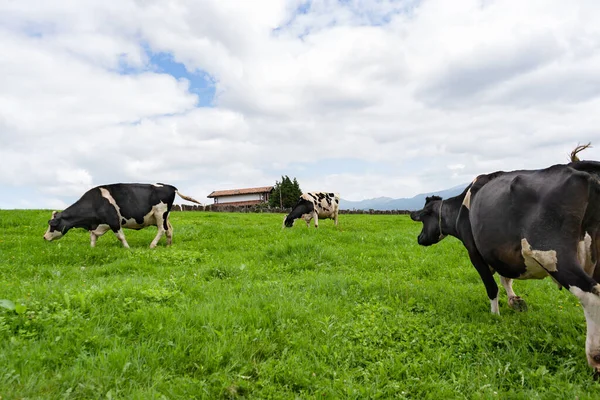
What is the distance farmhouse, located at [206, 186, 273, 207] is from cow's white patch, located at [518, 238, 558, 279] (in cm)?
7319

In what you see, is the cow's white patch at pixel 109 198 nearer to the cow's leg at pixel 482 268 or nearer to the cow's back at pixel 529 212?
the cow's leg at pixel 482 268

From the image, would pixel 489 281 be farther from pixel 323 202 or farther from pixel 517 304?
pixel 323 202

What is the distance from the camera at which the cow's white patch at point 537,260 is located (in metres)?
4.18

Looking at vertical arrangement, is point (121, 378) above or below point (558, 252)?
below

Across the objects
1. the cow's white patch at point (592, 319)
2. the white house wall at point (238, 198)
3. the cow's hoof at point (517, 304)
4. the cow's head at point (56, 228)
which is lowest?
the cow's hoof at point (517, 304)

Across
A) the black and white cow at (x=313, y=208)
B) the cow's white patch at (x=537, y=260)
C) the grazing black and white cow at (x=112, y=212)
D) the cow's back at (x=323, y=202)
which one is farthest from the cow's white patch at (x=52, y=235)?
the cow's white patch at (x=537, y=260)

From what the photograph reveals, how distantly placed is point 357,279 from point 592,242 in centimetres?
417

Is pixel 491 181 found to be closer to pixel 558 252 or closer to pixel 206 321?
pixel 558 252

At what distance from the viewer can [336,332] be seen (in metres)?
4.94

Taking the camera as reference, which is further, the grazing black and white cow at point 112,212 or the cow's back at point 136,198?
the cow's back at point 136,198

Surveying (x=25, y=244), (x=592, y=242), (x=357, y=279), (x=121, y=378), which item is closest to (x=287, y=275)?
(x=357, y=279)

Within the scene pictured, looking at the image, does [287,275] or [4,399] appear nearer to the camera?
[4,399]

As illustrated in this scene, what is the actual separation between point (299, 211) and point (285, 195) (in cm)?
5071

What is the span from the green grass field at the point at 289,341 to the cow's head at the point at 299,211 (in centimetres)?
1303
